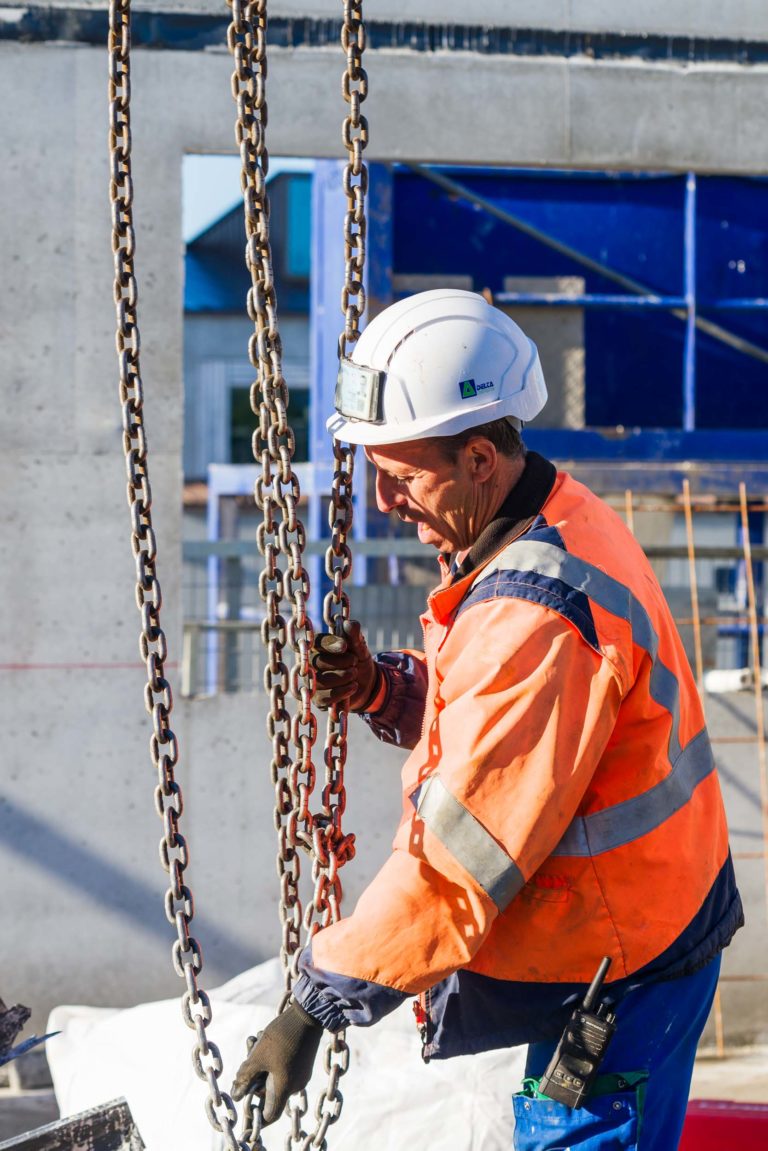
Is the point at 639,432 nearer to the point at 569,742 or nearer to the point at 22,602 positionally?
the point at 22,602

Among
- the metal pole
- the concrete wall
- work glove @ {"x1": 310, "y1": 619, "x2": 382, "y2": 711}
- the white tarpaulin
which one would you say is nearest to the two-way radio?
work glove @ {"x1": 310, "y1": 619, "x2": 382, "y2": 711}

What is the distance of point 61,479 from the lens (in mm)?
5484

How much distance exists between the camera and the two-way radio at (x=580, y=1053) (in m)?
2.26

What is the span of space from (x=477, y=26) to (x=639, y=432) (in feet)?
6.74

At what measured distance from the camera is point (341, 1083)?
402cm

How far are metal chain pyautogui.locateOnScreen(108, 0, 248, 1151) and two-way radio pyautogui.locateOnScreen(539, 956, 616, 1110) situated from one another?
66cm

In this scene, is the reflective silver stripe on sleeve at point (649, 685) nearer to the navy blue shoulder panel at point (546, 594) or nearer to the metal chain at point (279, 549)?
the navy blue shoulder panel at point (546, 594)

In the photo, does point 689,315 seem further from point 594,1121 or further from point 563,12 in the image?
point 594,1121

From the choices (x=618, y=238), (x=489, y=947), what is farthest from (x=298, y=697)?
(x=618, y=238)

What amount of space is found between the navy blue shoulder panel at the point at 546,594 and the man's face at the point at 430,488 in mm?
234

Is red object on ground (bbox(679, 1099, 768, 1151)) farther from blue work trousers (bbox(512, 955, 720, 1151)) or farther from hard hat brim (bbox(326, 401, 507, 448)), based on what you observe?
hard hat brim (bbox(326, 401, 507, 448))

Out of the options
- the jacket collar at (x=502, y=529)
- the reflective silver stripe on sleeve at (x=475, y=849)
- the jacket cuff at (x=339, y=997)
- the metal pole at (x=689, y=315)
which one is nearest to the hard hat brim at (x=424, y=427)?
the jacket collar at (x=502, y=529)

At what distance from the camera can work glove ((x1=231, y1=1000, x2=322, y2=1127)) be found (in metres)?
2.23

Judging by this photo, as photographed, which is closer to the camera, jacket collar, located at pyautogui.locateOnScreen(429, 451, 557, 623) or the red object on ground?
jacket collar, located at pyautogui.locateOnScreen(429, 451, 557, 623)
